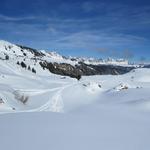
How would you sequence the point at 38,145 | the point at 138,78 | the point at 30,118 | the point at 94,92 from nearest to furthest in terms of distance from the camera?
the point at 38,145 < the point at 30,118 < the point at 94,92 < the point at 138,78

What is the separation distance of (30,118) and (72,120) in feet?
7.26

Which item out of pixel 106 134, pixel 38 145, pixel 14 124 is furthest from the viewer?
pixel 14 124

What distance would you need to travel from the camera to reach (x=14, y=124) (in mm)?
12852

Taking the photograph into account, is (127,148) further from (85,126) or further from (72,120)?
(72,120)

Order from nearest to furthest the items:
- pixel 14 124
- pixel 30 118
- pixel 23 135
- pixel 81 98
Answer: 1. pixel 23 135
2. pixel 14 124
3. pixel 30 118
4. pixel 81 98

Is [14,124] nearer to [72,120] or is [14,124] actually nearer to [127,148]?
[72,120]

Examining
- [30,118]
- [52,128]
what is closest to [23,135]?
[52,128]

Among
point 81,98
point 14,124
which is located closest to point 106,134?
point 14,124

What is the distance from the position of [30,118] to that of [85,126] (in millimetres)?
3071

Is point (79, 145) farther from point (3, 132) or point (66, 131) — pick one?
point (3, 132)

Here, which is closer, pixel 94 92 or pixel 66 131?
pixel 66 131

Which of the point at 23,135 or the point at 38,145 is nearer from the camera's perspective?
the point at 38,145

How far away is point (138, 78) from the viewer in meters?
77.7

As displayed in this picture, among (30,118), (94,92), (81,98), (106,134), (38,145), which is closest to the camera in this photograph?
(38,145)
